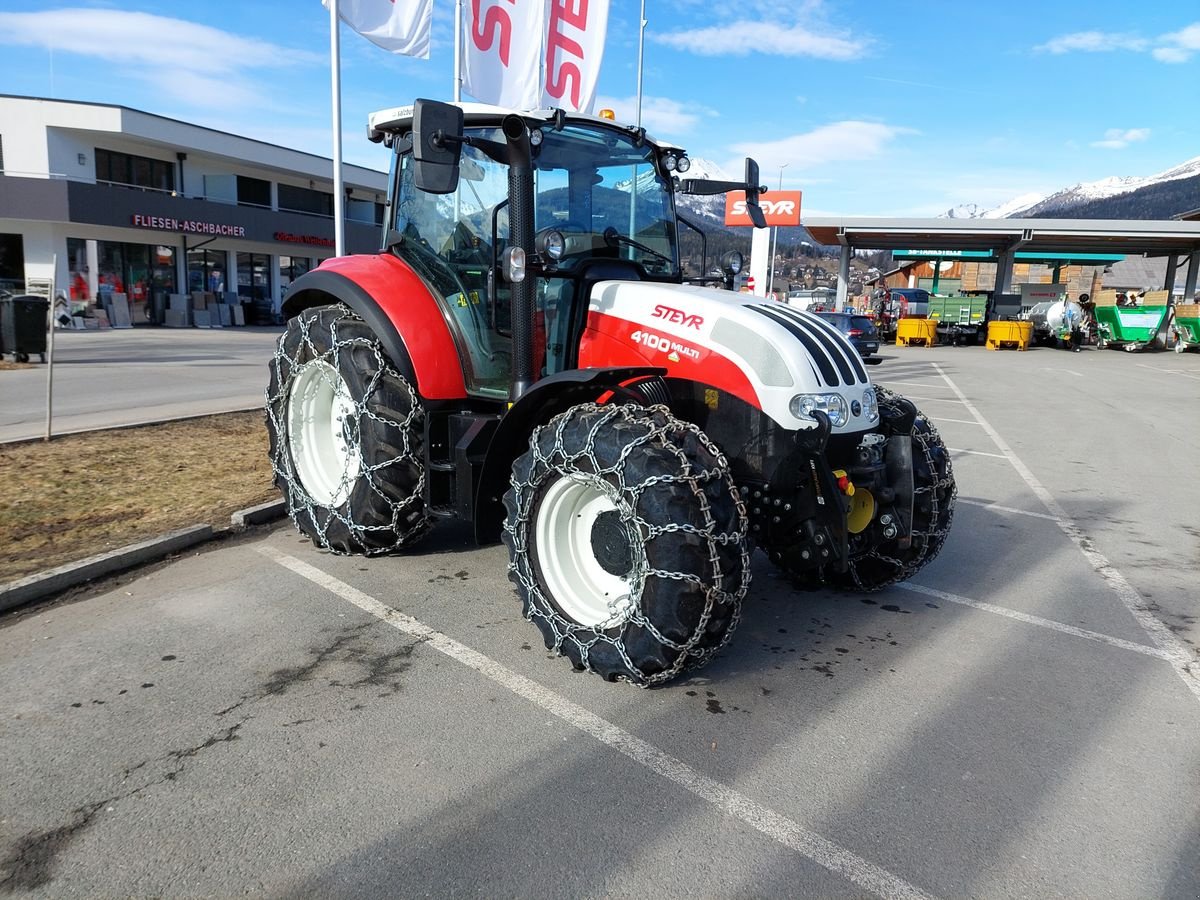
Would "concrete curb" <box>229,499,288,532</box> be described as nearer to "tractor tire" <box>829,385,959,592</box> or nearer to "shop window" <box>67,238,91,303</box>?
"tractor tire" <box>829,385,959,592</box>

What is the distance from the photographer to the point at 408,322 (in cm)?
479

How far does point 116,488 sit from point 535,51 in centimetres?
803

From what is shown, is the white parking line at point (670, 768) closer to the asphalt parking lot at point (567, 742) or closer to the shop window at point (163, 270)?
the asphalt parking lot at point (567, 742)

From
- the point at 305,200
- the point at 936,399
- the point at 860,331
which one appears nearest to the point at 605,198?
the point at 936,399

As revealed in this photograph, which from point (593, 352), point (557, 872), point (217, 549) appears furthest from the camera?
point (217, 549)

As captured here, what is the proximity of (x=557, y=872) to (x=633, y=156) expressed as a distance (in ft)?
12.4

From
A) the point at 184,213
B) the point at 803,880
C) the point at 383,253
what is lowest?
the point at 803,880

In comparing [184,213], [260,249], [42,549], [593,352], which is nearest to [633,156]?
[593,352]

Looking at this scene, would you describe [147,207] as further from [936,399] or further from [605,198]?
[605,198]

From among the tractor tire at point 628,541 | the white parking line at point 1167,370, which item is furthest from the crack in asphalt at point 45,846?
the white parking line at point 1167,370

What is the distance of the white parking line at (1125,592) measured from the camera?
4.07 m

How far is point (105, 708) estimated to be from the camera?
3.30 metres

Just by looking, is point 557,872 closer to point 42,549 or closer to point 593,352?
point 593,352

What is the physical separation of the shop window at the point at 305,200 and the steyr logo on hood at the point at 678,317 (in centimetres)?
3690
